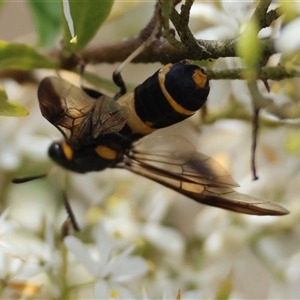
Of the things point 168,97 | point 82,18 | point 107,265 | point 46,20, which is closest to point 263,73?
point 168,97

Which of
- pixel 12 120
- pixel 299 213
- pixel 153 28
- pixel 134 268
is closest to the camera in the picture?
pixel 153 28

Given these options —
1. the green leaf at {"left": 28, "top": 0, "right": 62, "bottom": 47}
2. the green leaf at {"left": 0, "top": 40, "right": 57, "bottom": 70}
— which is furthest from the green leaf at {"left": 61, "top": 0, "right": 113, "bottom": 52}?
the green leaf at {"left": 28, "top": 0, "right": 62, "bottom": 47}

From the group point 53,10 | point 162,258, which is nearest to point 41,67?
point 53,10

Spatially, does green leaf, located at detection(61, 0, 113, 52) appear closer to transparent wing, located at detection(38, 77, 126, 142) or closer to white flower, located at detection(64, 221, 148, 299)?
transparent wing, located at detection(38, 77, 126, 142)

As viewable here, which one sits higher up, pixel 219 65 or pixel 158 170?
pixel 219 65

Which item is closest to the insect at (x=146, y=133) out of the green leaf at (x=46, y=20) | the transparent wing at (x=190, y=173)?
the transparent wing at (x=190, y=173)

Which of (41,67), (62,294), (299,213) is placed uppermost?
(41,67)

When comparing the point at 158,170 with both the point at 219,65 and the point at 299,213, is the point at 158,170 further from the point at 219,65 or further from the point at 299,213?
the point at 299,213
